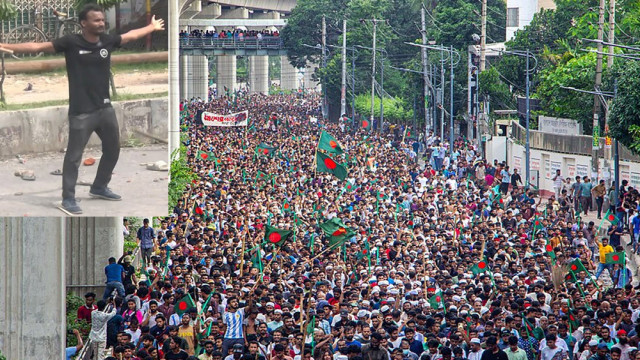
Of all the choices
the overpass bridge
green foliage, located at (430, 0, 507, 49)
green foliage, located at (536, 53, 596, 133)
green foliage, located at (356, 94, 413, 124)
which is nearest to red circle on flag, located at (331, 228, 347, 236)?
green foliage, located at (536, 53, 596, 133)

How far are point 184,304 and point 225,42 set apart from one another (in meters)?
69.6

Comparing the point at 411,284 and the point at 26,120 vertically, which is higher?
the point at 26,120

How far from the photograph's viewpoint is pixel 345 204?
2794 centimetres

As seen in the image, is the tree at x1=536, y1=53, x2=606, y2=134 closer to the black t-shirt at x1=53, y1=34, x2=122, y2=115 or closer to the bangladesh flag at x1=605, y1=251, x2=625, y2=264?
the bangladesh flag at x1=605, y1=251, x2=625, y2=264

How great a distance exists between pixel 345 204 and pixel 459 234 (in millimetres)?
4398

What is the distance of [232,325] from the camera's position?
14922 millimetres

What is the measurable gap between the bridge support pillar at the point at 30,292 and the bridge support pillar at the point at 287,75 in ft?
391

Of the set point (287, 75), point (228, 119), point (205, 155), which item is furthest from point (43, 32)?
point (287, 75)

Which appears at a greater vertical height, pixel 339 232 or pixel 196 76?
pixel 196 76

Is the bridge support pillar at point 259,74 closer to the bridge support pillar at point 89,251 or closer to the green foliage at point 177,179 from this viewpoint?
the green foliage at point 177,179

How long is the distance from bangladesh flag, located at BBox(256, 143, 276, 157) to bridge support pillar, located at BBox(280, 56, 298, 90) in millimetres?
92292

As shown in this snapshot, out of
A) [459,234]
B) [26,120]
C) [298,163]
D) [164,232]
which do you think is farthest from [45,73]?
[298,163]

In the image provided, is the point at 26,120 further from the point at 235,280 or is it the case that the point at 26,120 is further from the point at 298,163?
the point at 298,163

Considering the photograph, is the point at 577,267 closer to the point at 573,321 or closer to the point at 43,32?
the point at 573,321
